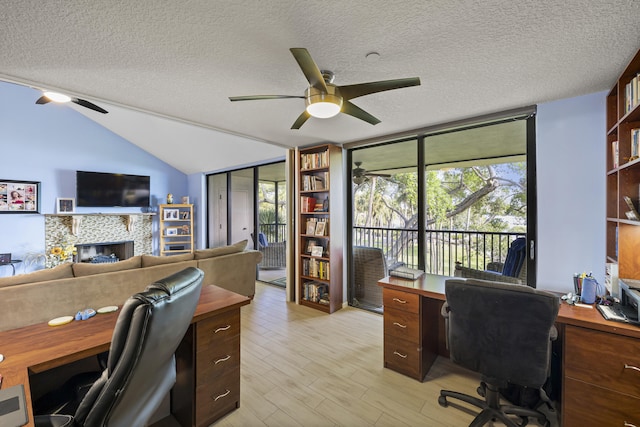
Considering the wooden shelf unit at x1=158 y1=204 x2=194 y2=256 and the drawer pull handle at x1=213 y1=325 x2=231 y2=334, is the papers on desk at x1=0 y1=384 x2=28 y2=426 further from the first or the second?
the wooden shelf unit at x1=158 y1=204 x2=194 y2=256

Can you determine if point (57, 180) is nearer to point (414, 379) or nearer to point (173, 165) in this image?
point (173, 165)

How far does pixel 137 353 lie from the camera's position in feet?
3.04

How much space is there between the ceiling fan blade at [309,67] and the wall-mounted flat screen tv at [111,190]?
6155 millimetres

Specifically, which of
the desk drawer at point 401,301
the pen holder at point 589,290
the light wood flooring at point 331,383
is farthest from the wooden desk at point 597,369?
the desk drawer at point 401,301

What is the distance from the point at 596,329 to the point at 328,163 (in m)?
2.86

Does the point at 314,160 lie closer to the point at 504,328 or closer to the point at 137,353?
the point at 504,328

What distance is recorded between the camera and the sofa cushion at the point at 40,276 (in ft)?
6.79

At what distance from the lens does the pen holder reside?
1.75 metres

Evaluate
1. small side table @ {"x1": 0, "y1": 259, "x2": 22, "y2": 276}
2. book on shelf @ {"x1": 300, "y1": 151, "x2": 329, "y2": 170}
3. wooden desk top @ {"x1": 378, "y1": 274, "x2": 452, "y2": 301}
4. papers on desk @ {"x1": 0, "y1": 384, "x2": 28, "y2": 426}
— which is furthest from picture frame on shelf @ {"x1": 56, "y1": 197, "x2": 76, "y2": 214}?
wooden desk top @ {"x1": 378, "y1": 274, "x2": 452, "y2": 301}

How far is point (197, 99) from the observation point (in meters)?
2.23

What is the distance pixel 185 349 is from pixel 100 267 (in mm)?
1618

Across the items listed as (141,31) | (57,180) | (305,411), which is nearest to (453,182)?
(305,411)

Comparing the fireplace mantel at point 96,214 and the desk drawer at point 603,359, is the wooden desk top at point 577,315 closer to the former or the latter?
the desk drawer at point 603,359

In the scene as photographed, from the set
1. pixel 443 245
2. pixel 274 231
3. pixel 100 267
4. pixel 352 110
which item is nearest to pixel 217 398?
pixel 100 267
